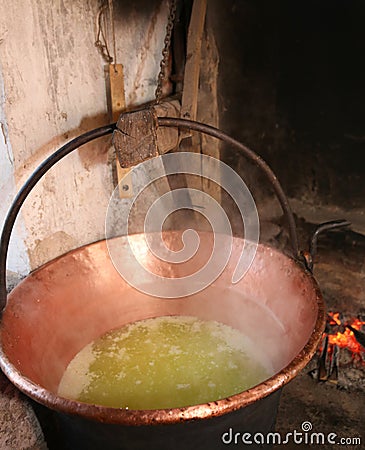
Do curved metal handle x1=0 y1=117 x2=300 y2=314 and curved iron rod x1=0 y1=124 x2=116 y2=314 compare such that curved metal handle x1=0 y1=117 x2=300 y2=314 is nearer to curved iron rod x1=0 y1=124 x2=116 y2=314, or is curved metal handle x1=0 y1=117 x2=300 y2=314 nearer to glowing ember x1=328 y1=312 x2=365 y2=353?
curved iron rod x1=0 y1=124 x2=116 y2=314

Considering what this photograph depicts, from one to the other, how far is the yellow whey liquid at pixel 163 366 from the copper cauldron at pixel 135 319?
0.06 m

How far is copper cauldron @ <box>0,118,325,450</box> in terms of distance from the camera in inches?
50.7

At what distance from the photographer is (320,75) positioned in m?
2.38

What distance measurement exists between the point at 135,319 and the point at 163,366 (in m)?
0.36

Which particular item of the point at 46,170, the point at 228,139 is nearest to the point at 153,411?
the point at 46,170

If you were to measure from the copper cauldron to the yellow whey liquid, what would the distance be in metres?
0.06

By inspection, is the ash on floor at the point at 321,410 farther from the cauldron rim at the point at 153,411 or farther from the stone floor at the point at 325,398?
the cauldron rim at the point at 153,411

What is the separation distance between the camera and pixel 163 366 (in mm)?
1885

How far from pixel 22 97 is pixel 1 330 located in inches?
31.9

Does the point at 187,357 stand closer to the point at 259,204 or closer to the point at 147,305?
the point at 147,305

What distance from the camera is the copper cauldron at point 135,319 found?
129 centimetres

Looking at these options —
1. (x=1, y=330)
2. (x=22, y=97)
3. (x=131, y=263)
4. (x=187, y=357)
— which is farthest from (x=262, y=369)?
(x=22, y=97)

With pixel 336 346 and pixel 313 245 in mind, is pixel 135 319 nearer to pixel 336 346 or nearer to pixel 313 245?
pixel 313 245

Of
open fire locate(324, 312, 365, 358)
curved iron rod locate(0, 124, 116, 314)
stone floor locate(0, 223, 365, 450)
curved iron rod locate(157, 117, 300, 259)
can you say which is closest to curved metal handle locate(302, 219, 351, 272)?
curved iron rod locate(157, 117, 300, 259)
